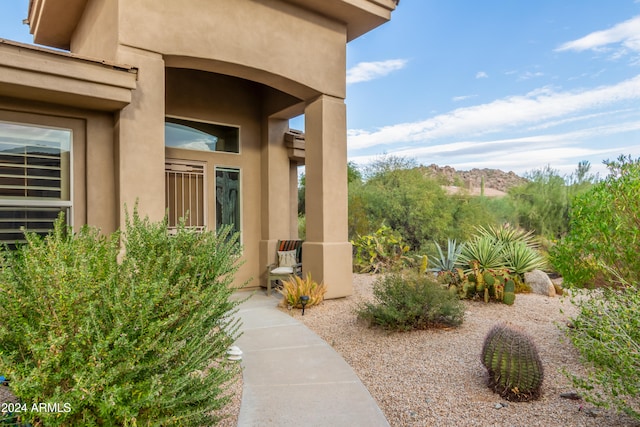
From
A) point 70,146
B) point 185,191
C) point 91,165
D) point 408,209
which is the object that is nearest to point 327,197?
point 185,191

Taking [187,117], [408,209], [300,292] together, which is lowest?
[300,292]

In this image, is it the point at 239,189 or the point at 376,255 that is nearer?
the point at 239,189

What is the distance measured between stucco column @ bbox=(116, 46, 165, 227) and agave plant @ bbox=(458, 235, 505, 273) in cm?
Answer: 640

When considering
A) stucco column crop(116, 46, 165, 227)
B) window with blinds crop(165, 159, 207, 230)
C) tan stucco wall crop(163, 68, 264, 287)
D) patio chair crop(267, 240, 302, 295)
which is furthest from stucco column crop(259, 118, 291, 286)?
stucco column crop(116, 46, 165, 227)

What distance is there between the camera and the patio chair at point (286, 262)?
893 centimetres

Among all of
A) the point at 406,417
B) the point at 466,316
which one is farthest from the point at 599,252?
the point at 406,417

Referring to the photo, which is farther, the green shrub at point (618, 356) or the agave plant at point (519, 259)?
the agave plant at point (519, 259)

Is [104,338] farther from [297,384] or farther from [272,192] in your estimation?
[272,192]

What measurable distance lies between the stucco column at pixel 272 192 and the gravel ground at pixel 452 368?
2554mm

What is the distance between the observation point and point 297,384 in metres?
4.38

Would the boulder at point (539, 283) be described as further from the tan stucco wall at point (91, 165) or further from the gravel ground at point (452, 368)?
the tan stucco wall at point (91, 165)

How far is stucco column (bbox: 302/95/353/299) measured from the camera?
838 cm

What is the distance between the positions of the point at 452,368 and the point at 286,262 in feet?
16.7

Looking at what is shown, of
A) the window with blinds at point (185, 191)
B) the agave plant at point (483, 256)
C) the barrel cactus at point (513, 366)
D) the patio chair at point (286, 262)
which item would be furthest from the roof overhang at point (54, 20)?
the agave plant at point (483, 256)
